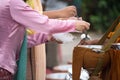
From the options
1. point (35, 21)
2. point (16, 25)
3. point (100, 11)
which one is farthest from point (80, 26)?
point (100, 11)

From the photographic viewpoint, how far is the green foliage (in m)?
8.95

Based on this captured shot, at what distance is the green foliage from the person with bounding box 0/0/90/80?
6.62 meters

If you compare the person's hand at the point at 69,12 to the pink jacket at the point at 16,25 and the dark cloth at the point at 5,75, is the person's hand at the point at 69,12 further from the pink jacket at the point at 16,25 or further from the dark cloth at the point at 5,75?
the dark cloth at the point at 5,75

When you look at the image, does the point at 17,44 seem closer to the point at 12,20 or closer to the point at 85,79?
the point at 12,20

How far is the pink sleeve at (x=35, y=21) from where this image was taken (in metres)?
2.21

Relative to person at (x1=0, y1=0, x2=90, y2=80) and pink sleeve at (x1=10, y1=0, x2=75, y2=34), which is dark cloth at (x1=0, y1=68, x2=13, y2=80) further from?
pink sleeve at (x1=10, y1=0, x2=75, y2=34)

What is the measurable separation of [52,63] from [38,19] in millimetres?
3651

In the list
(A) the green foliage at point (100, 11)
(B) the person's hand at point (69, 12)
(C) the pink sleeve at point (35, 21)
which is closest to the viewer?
(C) the pink sleeve at point (35, 21)

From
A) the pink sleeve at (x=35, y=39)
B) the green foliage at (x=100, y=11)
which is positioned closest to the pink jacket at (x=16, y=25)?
the pink sleeve at (x=35, y=39)

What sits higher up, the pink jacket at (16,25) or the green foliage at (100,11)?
the green foliage at (100,11)

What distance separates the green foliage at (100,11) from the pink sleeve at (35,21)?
21.9 ft

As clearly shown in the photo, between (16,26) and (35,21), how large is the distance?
0.39 ft

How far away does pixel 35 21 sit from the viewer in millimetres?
2225

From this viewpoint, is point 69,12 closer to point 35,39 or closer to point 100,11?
point 35,39
